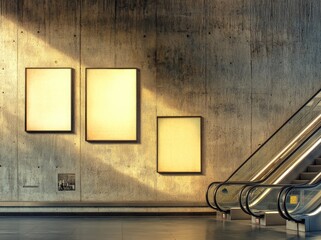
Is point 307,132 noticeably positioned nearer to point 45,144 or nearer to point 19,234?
point 45,144

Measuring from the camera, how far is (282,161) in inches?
681

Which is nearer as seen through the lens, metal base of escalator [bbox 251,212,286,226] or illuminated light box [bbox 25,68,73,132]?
metal base of escalator [bbox 251,212,286,226]

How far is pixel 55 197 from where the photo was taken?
19266 mm

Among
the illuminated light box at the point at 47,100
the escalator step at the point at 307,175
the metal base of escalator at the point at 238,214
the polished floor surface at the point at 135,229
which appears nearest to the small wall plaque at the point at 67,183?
the illuminated light box at the point at 47,100

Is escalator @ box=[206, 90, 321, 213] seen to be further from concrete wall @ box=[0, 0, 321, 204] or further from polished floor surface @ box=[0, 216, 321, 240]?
concrete wall @ box=[0, 0, 321, 204]

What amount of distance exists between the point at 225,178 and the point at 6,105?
551 cm

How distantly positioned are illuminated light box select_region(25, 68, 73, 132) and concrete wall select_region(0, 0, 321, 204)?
7.7 inches

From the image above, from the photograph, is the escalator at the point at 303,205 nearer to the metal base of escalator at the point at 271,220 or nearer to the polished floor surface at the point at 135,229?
the polished floor surface at the point at 135,229

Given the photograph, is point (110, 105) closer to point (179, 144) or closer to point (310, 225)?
point (179, 144)

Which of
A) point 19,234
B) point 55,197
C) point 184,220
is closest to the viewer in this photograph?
point 19,234

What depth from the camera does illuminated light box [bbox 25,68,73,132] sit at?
19344 millimetres

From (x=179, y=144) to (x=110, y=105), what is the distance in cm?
189

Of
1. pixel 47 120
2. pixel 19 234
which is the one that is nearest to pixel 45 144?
pixel 47 120

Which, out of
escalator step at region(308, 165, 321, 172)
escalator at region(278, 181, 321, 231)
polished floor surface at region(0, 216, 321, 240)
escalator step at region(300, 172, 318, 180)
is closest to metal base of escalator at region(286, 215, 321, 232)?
escalator at region(278, 181, 321, 231)
